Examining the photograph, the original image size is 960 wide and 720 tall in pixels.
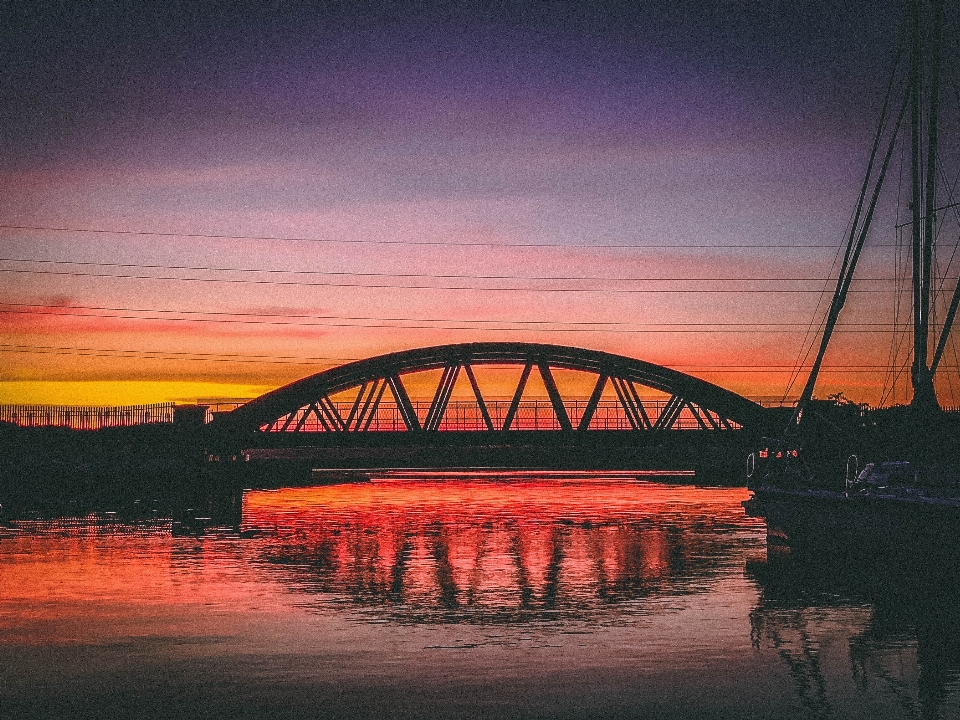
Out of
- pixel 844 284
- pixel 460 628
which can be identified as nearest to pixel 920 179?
pixel 844 284

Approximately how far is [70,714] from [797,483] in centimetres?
2918

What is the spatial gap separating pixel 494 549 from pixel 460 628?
20981 mm

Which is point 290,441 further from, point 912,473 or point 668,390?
point 912,473

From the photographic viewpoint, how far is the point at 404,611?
105 ft

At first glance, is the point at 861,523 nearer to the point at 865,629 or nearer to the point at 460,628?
the point at 865,629

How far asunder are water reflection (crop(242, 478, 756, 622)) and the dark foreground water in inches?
7.3

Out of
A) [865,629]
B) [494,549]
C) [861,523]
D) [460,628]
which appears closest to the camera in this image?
[865,629]

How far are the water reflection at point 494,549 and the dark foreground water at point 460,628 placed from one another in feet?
0.61

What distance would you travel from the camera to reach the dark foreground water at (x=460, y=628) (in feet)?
68.4

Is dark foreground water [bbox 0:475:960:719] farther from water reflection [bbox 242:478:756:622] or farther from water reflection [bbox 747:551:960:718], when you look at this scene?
water reflection [bbox 242:478:756:622]

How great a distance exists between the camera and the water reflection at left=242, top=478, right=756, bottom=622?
34.8 metres

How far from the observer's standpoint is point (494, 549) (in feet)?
163

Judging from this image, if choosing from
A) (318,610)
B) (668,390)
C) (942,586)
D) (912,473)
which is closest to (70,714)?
(318,610)

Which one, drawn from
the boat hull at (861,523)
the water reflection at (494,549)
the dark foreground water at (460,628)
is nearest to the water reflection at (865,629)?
→ the dark foreground water at (460,628)
